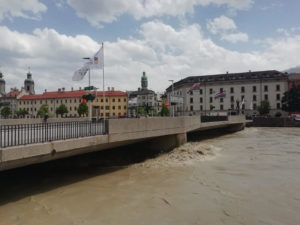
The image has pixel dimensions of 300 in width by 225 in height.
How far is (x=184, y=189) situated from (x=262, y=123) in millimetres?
60397

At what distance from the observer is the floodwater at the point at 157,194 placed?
7.50 meters

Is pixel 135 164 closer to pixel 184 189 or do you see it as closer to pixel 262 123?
pixel 184 189

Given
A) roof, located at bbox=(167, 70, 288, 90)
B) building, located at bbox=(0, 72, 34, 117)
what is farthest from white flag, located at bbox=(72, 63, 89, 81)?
building, located at bbox=(0, 72, 34, 117)

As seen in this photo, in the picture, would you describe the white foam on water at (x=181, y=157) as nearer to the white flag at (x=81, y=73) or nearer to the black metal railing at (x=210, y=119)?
the white flag at (x=81, y=73)

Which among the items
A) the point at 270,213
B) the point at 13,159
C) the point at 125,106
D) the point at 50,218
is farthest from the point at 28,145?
the point at 125,106

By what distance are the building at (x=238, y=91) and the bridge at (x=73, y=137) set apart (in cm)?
5917

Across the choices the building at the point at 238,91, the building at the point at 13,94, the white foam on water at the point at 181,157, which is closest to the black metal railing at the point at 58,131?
the white foam on water at the point at 181,157

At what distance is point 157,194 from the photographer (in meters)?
9.60

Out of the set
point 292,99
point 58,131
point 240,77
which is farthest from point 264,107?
point 58,131

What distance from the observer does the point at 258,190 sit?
9.88 metres

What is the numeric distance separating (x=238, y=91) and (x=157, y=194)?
81955mm

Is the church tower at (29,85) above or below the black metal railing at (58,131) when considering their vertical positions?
above

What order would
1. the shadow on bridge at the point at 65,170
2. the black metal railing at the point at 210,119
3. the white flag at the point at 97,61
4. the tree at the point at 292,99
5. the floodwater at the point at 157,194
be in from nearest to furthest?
1. the floodwater at the point at 157,194
2. the shadow on bridge at the point at 65,170
3. the white flag at the point at 97,61
4. the black metal railing at the point at 210,119
5. the tree at the point at 292,99

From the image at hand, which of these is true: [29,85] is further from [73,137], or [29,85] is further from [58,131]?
[73,137]
